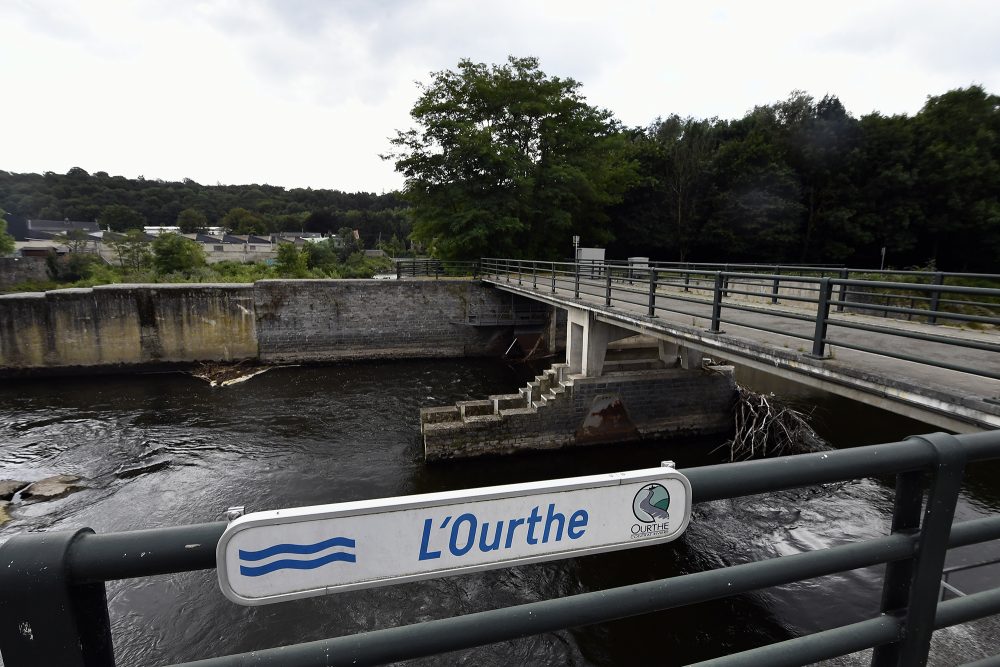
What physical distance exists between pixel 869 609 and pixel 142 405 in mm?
18164

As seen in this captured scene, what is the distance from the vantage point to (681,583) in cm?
113

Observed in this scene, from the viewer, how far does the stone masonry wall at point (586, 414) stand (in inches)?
447

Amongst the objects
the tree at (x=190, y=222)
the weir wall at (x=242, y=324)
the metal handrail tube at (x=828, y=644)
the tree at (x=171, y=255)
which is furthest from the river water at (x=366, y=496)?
the tree at (x=190, y=222)

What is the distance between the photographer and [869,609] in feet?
21.7

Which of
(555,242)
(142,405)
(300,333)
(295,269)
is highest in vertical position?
(555,242)

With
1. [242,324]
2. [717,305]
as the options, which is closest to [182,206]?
[242,324]

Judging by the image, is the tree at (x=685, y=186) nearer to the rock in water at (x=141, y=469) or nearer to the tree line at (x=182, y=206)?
the rock in water at (x=141, y=469)

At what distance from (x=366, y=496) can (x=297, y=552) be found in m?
9.72

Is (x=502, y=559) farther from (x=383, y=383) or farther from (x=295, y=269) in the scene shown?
(x=295, y=269)

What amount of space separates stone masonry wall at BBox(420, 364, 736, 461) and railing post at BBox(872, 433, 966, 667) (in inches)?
401

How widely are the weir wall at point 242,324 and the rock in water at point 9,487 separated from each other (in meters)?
9.20

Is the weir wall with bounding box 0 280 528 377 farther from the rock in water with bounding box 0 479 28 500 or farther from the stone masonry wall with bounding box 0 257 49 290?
the stone masonry wall with bounding box 0 257 49 290

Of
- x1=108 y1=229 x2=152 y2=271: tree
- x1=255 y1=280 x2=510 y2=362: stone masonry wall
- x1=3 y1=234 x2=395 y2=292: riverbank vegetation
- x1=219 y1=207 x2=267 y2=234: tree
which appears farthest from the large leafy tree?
x1=219 y1=207 x2=267 y2=234: tree

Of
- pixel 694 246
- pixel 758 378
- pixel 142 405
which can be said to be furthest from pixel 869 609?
pixel 694 246
